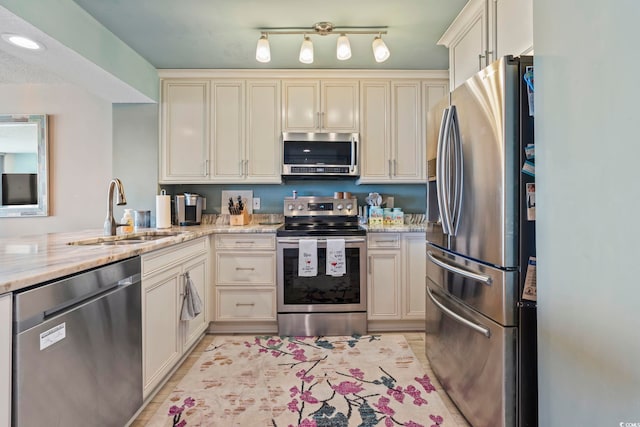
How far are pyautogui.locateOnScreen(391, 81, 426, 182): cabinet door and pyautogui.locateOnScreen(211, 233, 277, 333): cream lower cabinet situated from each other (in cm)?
142

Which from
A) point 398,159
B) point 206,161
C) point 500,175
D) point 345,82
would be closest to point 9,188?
point 206,161

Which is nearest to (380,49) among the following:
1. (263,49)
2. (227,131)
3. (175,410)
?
(263,49)

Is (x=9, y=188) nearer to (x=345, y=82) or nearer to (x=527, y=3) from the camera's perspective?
(x=345, y=82)

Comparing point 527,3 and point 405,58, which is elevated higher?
point 405,58

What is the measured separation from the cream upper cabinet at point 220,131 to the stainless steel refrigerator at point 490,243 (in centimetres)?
186

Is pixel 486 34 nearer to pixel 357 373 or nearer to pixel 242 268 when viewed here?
pixel 357 373

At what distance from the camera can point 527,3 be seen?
58.2 inches

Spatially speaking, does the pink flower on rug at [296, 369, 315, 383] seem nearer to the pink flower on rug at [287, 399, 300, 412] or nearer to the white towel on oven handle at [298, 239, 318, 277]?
the pink flower on rug at [287, 399, 300, 412]

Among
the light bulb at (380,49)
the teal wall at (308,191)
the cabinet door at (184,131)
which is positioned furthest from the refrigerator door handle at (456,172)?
the cabinet door at (184,131)

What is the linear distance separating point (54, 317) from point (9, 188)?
289cm

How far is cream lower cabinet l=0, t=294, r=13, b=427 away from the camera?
2.82 feet

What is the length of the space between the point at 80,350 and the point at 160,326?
642 millimetres

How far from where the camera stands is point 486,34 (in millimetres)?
1821

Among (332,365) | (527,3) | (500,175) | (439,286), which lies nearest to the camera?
(500,175)
